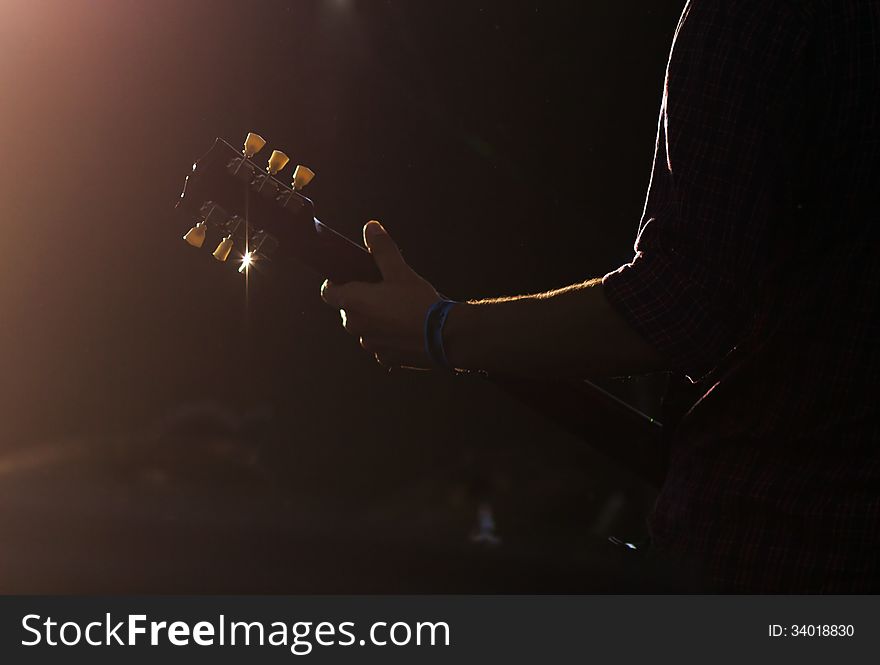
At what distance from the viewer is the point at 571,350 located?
0.84 meters

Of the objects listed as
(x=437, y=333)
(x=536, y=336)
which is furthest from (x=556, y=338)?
(x=437, y=333)

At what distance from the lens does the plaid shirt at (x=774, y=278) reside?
2.56 feet

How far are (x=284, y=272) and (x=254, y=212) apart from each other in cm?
471

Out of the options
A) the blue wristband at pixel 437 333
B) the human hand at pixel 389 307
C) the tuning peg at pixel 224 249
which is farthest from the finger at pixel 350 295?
the tuning peg at pixel 224 249

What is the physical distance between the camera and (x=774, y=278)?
32.9 inches

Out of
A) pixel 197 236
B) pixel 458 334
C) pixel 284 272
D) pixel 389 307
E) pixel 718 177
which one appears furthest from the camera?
pixel 284 272

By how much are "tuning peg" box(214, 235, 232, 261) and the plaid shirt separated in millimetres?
647

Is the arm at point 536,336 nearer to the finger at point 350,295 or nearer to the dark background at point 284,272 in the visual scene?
the finger at point 350,295

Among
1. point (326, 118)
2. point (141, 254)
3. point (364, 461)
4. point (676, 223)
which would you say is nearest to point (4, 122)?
point (141, 254)

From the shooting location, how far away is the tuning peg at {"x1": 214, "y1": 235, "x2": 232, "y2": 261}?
50.1 inches

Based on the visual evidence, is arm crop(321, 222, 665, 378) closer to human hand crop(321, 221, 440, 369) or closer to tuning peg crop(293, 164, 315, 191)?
human hand crop(321, 221, 440, 369)

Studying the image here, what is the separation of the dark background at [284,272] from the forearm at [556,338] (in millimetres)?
4126

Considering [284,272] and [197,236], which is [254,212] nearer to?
[197,236]

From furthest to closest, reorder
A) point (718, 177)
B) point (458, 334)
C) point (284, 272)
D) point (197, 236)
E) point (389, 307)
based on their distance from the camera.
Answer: point (284, 272)
point (197, 236)
point (389, 307)
point (458, 334)
point (718, 177)
